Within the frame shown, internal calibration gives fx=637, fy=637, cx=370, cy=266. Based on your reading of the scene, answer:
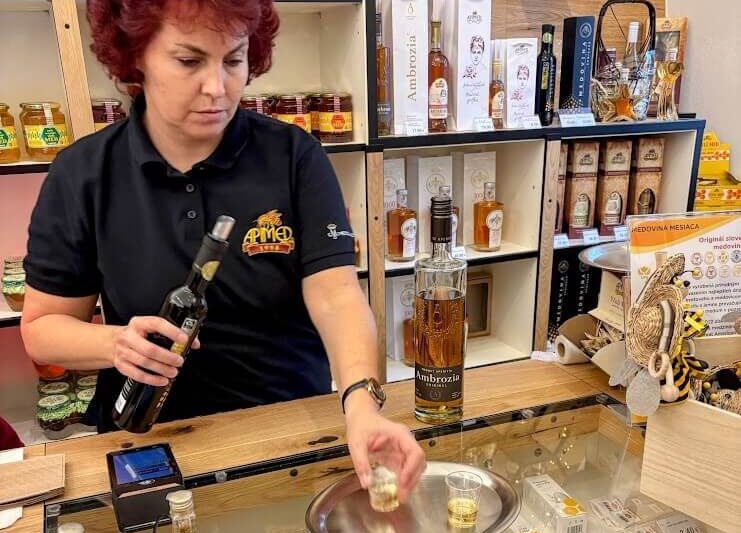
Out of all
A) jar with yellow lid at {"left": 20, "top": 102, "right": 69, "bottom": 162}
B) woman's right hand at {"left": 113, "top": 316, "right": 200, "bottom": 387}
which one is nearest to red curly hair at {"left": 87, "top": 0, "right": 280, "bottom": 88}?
woman's right hand at {"left": 113, "top": 316, "right": 200, "bottom": 387}

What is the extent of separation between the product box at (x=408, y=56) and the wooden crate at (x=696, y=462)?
1372 millimetres

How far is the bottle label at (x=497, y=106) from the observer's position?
6.87ft

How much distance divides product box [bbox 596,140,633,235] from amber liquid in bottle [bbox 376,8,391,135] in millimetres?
871

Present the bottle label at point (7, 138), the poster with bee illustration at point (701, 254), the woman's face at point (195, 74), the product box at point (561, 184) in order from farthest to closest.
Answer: the product box at point (561, 184) < the bottle label at point (7, 138) < the woman's face at point (195, 74) < the poster with bee illustration at point (701, 254)

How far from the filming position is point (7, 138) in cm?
170

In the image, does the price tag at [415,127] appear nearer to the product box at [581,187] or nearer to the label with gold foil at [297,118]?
the label with gold foil at [297,118]

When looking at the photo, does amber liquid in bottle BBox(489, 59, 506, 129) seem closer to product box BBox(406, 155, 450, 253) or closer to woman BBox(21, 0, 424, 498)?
product box BBox(406, 155, 450, 253)

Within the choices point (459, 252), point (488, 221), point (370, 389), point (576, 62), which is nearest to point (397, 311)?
point (459, 252)

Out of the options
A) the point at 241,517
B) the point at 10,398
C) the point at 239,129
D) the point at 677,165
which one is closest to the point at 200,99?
the point at 239,129

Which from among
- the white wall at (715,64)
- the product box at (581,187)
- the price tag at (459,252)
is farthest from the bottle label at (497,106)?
the white wall at (715,64)

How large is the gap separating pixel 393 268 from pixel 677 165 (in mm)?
1198

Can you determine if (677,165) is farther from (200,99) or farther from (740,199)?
(200,99)

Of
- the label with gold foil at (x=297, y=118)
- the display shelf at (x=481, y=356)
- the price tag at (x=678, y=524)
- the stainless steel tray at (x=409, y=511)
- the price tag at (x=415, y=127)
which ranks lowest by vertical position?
the display shelf at (x=481, y=356)

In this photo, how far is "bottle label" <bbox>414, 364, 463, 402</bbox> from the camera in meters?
0.97
